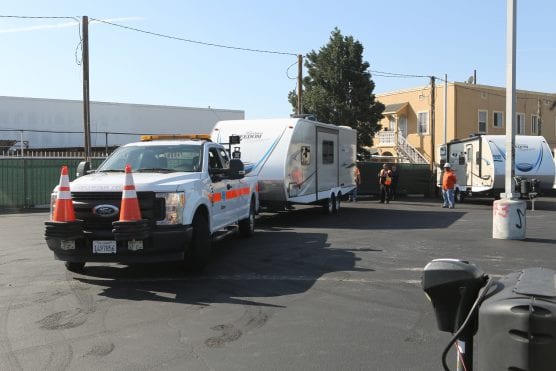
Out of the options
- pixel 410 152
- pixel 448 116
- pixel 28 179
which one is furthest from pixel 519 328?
pixel 410 152

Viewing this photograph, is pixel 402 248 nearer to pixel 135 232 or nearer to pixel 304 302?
pixel 304 302

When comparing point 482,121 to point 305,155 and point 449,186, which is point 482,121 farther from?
point 305,155

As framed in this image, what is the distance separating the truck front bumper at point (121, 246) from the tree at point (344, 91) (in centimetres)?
2265

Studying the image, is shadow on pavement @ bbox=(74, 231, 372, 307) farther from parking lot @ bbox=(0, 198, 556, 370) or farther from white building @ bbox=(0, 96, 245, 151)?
white building @ bbox=(0, 96, 245, 151)

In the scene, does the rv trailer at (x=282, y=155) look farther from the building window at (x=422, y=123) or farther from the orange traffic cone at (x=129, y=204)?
the building window at (x=422, y=123)

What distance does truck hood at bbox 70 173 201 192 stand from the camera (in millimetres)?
7409

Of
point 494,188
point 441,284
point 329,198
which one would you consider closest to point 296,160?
point 329,198

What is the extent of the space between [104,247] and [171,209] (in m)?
1.00

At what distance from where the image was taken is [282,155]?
14.5 metres

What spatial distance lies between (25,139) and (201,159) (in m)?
24.0

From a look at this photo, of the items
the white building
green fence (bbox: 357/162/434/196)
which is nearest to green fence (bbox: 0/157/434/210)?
the white building

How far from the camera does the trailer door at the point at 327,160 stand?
1702cm

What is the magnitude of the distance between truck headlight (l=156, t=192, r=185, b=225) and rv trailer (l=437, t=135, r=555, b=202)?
1703 cm

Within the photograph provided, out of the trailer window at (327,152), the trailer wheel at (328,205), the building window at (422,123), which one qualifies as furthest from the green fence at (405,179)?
the trailer window at (327,152)
